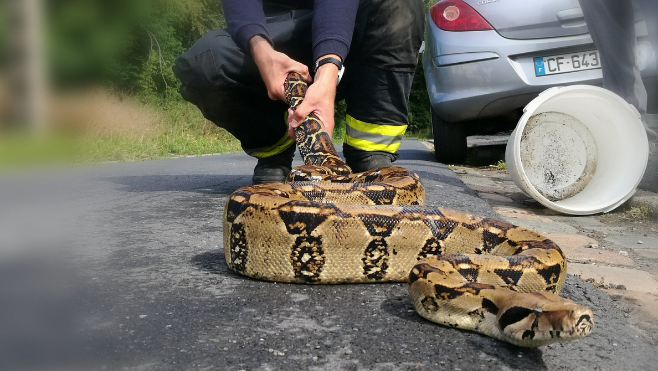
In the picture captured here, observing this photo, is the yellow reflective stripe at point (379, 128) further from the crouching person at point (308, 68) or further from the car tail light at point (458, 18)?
the car tail light at point (458, 18)

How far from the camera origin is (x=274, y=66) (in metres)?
4.70

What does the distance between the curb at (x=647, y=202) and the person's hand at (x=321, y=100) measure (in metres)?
3.06

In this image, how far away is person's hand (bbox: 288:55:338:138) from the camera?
4453 mm

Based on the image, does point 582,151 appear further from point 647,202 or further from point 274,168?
point 274,168

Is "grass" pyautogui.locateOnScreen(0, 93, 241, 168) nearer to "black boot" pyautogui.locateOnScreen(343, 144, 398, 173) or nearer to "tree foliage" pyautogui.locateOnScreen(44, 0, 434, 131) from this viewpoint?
"tree foliage" pyautogui.locateOnScreen(44, 0, 434, 131)

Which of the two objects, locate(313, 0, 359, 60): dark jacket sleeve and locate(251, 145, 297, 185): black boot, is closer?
locate(313, 0, 359, 60): dark jacket sleeve

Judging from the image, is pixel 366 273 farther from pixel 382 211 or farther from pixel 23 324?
pixel 23 324

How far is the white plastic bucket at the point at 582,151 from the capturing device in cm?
547

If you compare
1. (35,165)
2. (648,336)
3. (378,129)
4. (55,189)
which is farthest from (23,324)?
(378,129)

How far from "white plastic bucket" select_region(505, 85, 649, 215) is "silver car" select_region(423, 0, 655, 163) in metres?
1.23

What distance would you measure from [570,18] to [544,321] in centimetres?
579

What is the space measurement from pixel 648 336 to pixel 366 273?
125 centimetres

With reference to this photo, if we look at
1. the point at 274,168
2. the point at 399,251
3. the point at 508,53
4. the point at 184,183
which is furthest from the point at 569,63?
the point at 399,251

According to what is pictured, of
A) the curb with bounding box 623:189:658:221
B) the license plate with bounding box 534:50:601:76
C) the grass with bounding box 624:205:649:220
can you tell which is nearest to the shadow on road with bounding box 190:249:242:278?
the grass with bounding box 624:205:649:220
